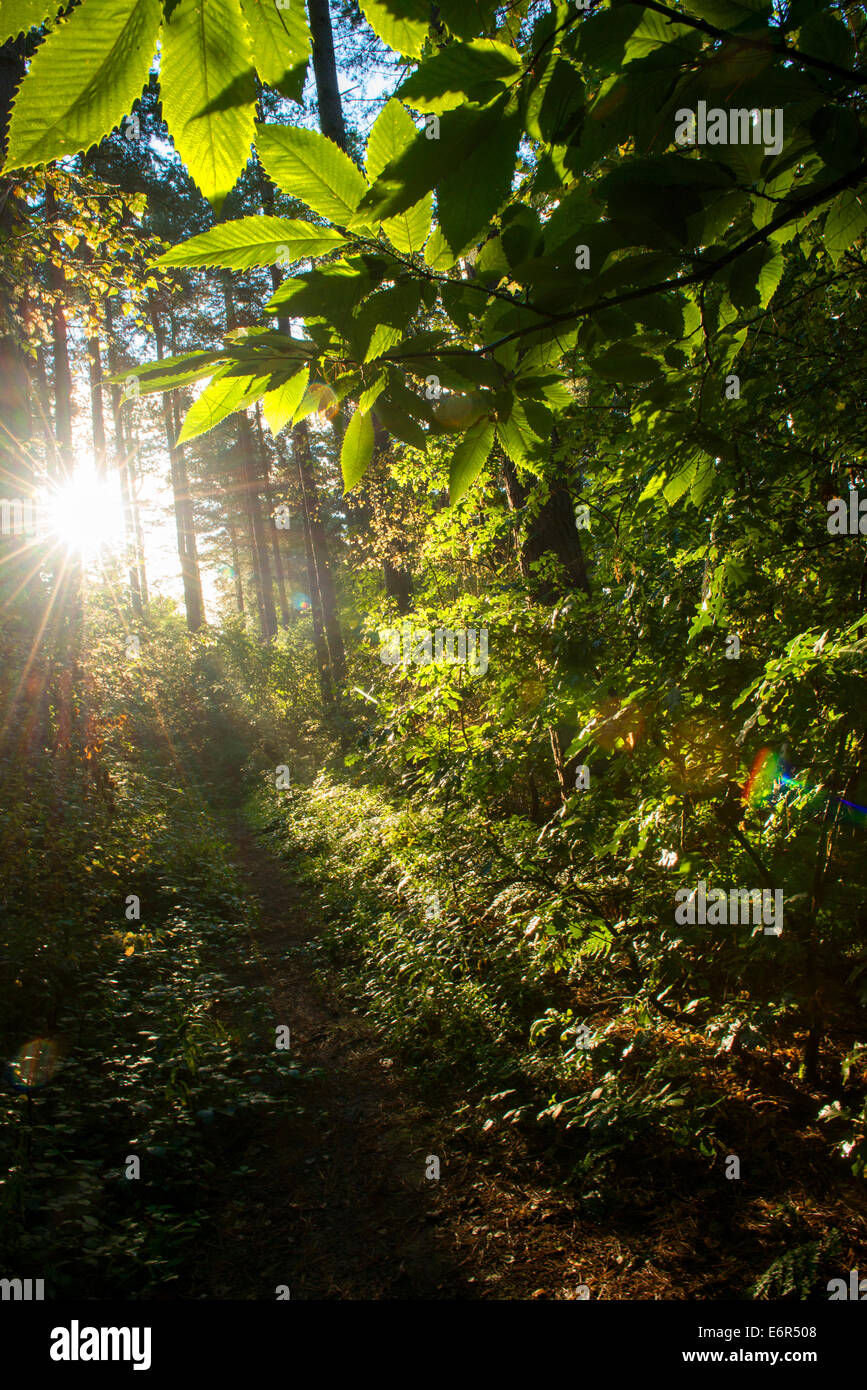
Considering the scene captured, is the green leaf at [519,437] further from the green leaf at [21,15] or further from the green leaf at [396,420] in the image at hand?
the green leaf at [21,15]

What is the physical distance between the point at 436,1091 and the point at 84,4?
4.86 metres

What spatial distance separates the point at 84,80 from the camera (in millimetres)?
661

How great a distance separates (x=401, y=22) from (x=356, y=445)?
52 centimetres

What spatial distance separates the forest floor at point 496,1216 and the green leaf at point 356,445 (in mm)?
3122

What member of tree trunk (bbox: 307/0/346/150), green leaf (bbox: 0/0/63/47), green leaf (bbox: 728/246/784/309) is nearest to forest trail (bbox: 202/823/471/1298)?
green leaf (bbox: 728/246/784/309)

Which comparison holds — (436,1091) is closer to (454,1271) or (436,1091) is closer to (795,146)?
(454,1271)

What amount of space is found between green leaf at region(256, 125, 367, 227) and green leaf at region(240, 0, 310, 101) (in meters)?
0.04

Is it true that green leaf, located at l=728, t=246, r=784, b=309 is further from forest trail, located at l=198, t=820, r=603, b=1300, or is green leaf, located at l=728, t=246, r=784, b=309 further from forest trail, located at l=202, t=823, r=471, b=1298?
forest trail, located at l=202, t=823, r=471, b=1298

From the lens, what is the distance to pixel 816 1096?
3168mm

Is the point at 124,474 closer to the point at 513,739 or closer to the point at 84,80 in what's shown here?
the point at 513,739

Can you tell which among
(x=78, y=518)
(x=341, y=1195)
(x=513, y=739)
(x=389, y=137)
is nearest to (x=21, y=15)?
(x=389, y=137)

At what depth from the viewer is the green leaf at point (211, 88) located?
727 mm

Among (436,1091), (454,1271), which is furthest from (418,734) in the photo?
(454,1271)

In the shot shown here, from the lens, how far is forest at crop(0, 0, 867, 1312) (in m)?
0.87
